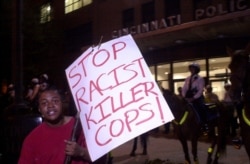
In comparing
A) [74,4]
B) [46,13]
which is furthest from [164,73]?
[46,13]

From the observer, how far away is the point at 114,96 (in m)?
2.71

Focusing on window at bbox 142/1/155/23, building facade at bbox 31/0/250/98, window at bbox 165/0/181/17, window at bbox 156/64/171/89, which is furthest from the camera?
window at bbox 142/1/155/23

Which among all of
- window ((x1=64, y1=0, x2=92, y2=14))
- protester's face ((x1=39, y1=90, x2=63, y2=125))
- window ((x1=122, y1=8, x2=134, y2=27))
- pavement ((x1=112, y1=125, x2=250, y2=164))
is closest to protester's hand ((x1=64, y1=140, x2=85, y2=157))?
protester's face ((x1=39, y1=90, x2=63, y2=125))

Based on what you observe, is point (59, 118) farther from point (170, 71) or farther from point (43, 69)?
point (43, 69)

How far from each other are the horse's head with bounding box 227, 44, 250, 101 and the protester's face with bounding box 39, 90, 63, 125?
2.93 m

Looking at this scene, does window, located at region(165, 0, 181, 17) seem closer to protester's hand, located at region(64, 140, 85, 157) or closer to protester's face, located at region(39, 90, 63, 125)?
protester's face, located at region(39, 90, 63, 125)

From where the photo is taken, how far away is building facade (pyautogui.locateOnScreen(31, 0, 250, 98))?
1720 cm

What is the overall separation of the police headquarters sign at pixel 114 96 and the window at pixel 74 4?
26313 mm

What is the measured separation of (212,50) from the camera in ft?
63.0

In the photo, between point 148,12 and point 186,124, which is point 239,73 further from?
point 148,12

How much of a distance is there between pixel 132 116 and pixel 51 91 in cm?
77

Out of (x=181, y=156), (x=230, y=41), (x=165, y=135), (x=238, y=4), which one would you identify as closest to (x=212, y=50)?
(x=230, y=41)

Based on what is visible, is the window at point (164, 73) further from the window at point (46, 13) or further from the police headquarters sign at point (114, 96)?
the police headquarters sign at point (114, 96)

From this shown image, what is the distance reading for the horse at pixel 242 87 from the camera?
5191 mm
